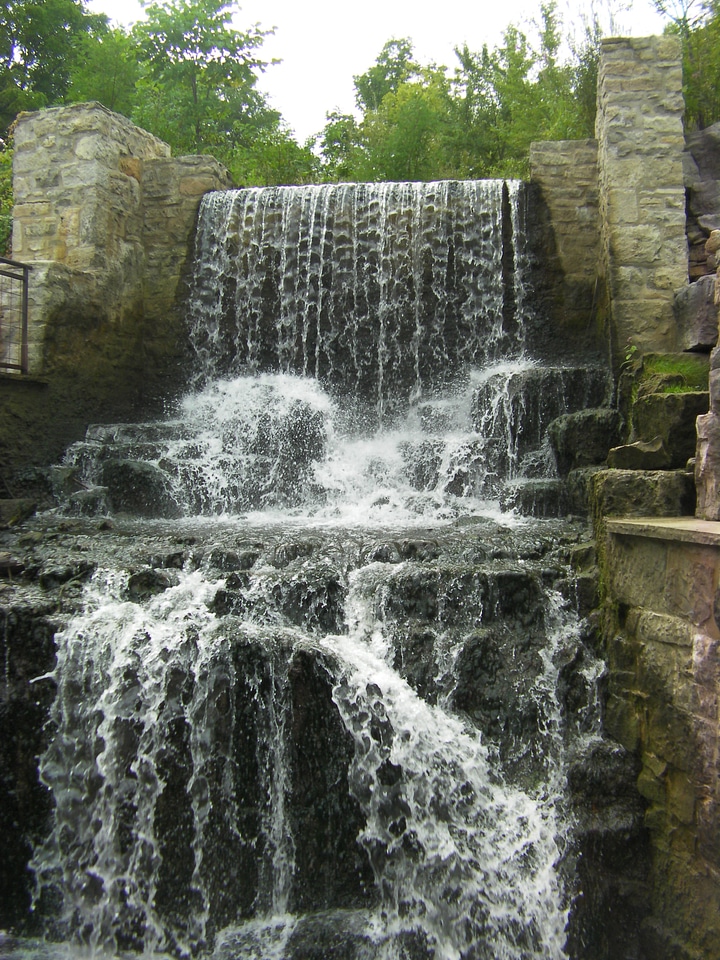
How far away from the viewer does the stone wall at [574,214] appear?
7789mm

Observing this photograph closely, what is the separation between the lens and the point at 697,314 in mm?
5941

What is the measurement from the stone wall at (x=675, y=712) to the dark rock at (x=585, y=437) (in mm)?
→ 1861

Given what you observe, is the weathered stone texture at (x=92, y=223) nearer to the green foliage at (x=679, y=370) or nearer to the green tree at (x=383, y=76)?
the green foliage at (x=679, y=370)

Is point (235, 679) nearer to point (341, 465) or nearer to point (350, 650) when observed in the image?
point (350, 650)

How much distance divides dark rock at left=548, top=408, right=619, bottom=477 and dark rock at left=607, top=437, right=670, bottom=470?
39.8 inches

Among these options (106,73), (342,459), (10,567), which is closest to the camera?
(10,567)

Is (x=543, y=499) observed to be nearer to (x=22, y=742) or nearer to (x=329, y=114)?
(x=22, y=742)

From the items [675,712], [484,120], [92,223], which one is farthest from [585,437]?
[484,120]

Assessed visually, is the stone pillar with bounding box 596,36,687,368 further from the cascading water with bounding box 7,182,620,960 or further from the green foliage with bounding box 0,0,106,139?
the green foliage with bounding box 0,0,106,139

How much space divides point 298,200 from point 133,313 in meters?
1.95

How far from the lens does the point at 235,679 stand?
387 cm

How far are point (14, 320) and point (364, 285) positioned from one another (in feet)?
10.2

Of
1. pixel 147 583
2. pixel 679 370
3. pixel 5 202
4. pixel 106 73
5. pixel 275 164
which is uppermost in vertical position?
pixel 106 73

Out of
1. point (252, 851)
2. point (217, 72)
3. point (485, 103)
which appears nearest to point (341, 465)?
point (252, 851)
